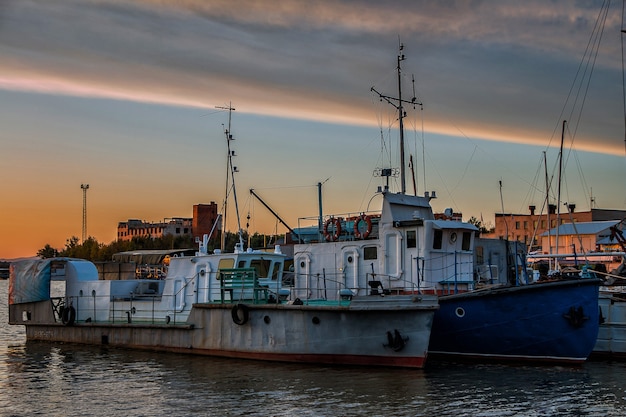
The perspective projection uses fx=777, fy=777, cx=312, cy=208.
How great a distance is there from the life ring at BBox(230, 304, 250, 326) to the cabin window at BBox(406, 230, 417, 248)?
624 centimetres

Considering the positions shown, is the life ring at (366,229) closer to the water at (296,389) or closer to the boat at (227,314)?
the boat at (227,314)

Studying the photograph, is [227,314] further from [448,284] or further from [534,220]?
[534,220]

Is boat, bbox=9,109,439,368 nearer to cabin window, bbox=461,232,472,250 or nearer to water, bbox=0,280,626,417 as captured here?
water, bbox=0,280,626,417

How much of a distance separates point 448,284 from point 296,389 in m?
8.59

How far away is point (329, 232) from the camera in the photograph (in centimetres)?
2977

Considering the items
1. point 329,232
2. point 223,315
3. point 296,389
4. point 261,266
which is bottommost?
point 296,389

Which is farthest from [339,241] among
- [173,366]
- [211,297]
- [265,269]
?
[173,366]

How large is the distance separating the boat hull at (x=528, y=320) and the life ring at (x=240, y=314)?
624 cm

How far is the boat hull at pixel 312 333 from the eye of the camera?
76.1ft

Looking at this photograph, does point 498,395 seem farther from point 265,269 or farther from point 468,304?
point 265,269

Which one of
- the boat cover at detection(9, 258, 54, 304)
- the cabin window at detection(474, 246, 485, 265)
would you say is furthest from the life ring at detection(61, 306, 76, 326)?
the cabin window at detection(474, 246, 485, 265)

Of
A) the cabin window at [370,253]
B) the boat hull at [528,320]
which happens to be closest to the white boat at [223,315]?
the boat hull at [528,320]

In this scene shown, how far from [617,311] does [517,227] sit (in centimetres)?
9995

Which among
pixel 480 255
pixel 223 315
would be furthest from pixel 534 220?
pixel 223 315
